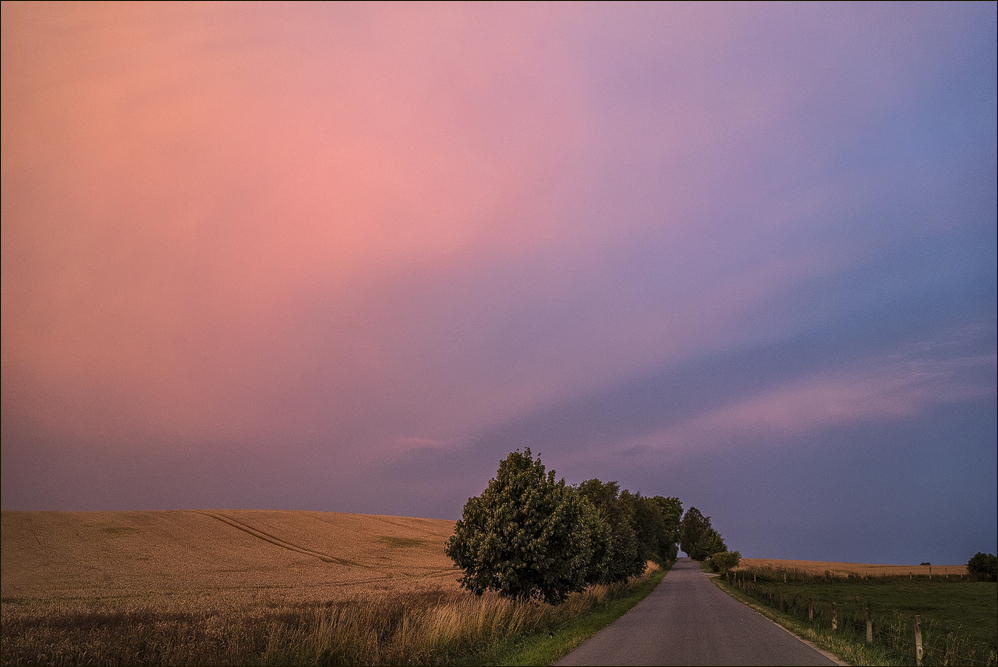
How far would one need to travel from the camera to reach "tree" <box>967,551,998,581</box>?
7775 centimetres

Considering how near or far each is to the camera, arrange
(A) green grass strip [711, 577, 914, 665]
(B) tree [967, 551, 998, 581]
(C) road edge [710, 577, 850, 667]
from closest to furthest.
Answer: (C) road edge [710, 577, 850, 667] < (A) green grass strip [711, 577, 914, 665] < (B) tree [967, 551, 998, 581]

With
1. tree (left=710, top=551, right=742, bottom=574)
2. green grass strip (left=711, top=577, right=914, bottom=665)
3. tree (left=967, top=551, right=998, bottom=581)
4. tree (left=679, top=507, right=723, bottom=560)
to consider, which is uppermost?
tree (left=679, top=507, right=723, bottom=560)

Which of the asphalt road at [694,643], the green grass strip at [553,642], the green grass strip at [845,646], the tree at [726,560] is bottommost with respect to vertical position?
the green grass strip at [553,642]

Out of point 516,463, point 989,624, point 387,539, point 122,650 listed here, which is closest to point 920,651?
point 516,463

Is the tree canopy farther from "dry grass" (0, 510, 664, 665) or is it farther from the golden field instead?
the golden field

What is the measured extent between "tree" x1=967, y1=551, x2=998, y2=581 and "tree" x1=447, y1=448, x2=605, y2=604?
246ft

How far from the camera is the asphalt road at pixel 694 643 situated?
49.3 feet

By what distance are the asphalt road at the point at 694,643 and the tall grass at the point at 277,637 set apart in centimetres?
282

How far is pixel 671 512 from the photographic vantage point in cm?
13850

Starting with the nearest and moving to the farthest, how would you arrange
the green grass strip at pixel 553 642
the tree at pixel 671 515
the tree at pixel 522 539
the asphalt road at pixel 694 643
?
the asphalt road at pixel 694 643 < the green grass strip at pixel 553 642 < the tree at pixel 522 539 < the tree at pixel 671 515

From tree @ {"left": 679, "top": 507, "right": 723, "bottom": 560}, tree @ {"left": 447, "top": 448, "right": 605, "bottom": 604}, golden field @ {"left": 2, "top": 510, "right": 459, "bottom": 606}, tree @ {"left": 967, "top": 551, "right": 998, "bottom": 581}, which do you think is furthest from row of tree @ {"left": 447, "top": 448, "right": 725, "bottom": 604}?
tree @ {"left": 679, "top": 507, "right": 723, "bottom": 560}

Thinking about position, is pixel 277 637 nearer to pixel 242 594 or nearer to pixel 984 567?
pixel 242 594

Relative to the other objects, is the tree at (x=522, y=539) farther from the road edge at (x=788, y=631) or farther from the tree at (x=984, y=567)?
the tree at (x=984, y=567)

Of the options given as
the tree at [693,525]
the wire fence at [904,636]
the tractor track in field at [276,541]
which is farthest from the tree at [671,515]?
the wire fence at [904,636]
